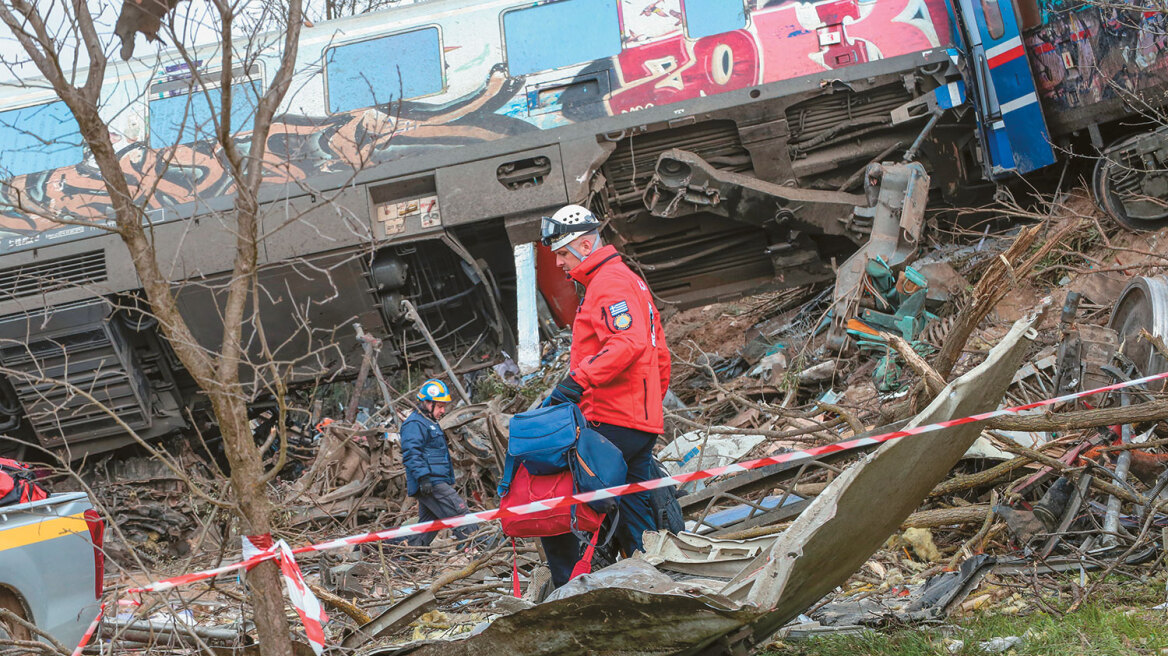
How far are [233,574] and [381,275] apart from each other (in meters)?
2.81

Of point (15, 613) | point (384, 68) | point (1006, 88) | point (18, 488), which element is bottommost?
point (15, 613)

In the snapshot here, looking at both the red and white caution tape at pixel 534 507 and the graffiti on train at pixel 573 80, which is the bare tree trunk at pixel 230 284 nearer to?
the red and white caution tape at pixel 534 507

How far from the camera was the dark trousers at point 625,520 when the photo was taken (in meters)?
3.94

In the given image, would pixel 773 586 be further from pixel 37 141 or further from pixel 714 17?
pixel 37 141

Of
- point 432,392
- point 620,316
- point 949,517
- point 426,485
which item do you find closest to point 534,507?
point 620,316

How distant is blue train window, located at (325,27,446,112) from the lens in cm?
809

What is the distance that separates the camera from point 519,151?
25.2 feet

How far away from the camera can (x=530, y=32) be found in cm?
798

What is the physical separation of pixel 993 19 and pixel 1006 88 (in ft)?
1.54

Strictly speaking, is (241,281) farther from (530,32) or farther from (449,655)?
(530,32)

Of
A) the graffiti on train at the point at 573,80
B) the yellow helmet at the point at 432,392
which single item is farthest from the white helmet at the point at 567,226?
the graffiti on train at the point at 573,80

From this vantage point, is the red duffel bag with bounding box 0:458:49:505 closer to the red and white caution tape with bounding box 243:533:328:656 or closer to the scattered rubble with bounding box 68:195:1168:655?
the scattered rubble with bounding box 68:195:1168:655

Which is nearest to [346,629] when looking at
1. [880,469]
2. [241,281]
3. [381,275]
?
[241,281]

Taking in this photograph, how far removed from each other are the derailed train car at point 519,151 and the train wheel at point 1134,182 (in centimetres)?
32
